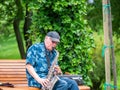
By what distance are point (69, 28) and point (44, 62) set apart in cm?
163

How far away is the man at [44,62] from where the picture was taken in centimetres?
633

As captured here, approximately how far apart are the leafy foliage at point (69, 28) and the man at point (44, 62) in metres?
1.45

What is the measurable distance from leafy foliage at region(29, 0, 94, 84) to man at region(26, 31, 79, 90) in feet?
4.74

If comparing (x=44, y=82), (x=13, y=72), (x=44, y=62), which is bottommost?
(x=13, y=72)

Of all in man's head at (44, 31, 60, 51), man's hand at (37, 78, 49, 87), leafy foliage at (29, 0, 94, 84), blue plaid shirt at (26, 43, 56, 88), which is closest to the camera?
man's hand at (37, 78, 49, 87)

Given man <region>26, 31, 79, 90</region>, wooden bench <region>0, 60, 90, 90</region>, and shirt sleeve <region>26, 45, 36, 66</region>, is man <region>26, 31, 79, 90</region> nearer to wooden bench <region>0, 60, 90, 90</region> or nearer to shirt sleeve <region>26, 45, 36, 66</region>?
shirt sleeve <region>26, 45, 36, 66</region>

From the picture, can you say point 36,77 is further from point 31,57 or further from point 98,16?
point 98,16

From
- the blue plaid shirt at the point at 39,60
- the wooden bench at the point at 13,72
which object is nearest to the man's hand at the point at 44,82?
the blue plaid shirt at the point at 39,60

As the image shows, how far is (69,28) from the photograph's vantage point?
26.2 ft

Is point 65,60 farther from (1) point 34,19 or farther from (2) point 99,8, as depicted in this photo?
(2) point 99,8

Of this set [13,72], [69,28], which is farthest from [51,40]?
[13,72]

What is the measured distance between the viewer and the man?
20.8ft

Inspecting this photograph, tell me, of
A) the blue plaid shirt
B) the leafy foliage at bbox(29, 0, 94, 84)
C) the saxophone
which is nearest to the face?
the blue plaid shirt

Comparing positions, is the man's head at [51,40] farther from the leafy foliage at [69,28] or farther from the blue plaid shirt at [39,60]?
the leafy foliage at [69,28]
